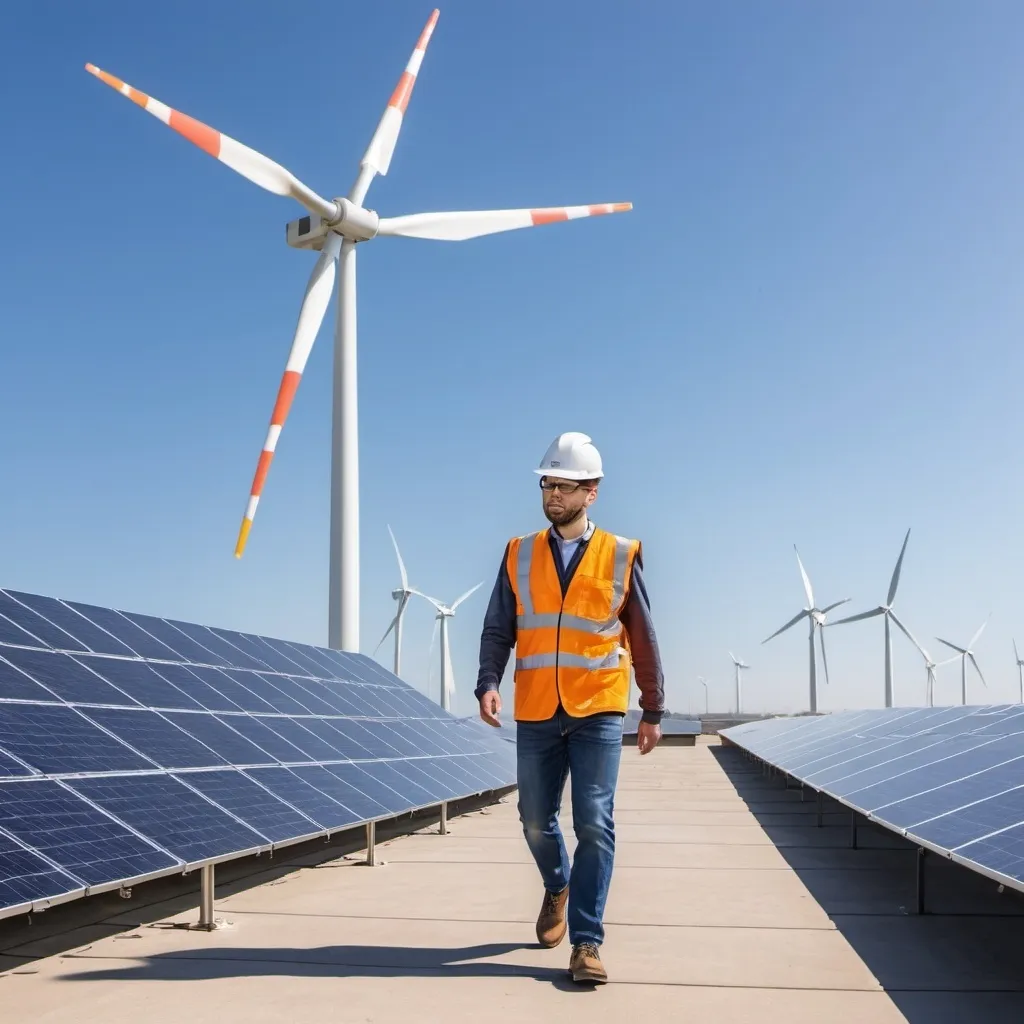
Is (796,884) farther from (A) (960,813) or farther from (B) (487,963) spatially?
(B) (487,963)

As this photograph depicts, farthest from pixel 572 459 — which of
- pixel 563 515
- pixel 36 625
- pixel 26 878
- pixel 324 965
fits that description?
pixel 36 625

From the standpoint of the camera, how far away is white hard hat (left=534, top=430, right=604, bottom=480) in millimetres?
6496

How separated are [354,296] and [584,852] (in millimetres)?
19656

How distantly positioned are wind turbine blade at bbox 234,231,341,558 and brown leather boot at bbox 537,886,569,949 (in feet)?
52.9

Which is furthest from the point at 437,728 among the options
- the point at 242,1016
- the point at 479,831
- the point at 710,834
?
the point at 242,1016

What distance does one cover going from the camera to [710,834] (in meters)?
11.9

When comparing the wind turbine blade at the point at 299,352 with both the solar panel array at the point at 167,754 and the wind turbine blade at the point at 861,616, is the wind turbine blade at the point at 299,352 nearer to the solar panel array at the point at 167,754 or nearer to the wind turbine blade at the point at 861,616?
the solar panel array at the point at 167,754

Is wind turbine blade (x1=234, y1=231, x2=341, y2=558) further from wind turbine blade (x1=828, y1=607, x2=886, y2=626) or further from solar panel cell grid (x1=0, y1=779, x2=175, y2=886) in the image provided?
wind turbine blade (x1=828, y1=607, x2=886, y2=626)

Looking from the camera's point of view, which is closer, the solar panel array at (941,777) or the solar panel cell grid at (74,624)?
the solar panel array at (941,777)

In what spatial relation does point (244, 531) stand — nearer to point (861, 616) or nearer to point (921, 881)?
point (921, 881)

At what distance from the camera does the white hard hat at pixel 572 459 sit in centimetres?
650

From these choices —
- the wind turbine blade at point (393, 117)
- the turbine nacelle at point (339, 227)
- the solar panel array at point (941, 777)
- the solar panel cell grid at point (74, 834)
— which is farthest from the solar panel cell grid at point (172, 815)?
the wind turbine blade at point (393, 117)

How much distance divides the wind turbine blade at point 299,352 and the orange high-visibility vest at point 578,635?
16045 mm

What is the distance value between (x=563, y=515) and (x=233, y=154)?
61.4 feet
